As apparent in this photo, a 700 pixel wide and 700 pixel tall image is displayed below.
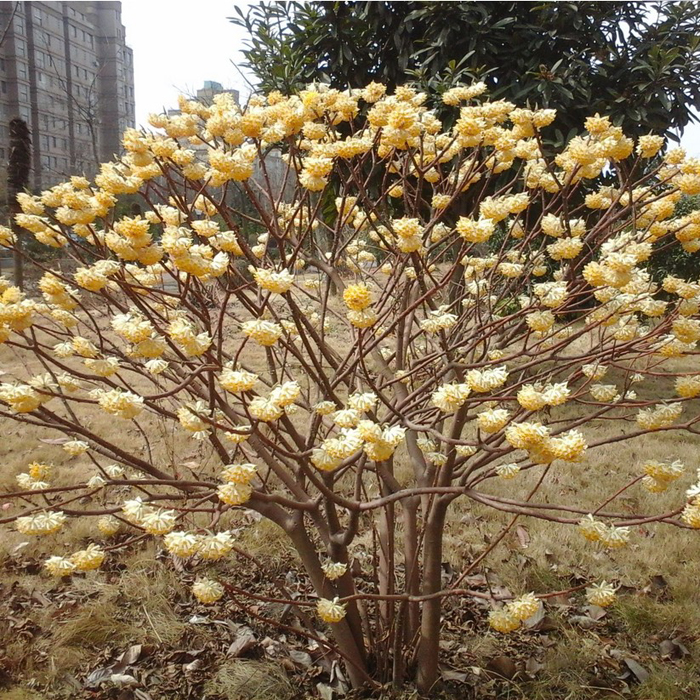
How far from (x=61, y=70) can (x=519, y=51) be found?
Result: 25.2 metres

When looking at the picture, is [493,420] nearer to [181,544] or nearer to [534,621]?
[181,544]

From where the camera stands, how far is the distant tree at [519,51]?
3713 mm

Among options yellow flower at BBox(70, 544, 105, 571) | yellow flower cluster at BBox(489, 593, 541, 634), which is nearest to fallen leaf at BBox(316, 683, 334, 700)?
yellow flower cluster at BBox(489, 593, 541, 634)

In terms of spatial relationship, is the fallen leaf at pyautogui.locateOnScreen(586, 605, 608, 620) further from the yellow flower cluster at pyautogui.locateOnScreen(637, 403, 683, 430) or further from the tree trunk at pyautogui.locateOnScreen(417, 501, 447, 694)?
the yellow flower cluster at pyautogui.locateOnScreen(637, 403, 683, 430)

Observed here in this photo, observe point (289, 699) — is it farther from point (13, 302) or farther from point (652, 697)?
point (13, 302)

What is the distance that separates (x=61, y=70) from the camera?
76.4 feet

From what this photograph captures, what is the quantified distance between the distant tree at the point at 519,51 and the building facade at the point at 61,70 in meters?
15.9

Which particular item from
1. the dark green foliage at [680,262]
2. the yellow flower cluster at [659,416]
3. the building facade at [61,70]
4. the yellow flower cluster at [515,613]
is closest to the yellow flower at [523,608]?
the yellow flower cluster at [515,613]

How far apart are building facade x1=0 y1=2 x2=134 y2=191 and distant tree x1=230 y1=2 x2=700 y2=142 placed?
15.9 metres

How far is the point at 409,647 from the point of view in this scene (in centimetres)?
209

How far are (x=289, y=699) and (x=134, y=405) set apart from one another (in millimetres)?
1387

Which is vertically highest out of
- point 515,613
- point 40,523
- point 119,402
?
point 119,402

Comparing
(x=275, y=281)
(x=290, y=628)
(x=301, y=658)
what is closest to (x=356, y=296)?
(x=275, y=281)

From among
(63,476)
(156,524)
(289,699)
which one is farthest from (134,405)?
(63,476)
